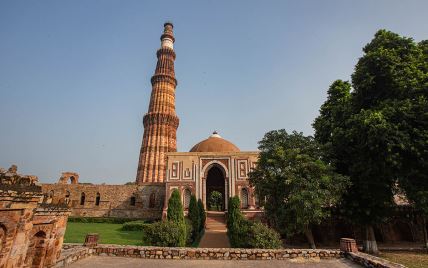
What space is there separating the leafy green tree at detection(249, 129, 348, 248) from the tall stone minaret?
1867 centimetres

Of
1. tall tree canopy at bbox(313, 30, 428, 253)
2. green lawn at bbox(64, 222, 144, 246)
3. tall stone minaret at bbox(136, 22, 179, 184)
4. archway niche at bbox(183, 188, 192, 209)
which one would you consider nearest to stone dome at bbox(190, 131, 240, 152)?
tall stone minaret at bbox(136, 22, 179, 184)

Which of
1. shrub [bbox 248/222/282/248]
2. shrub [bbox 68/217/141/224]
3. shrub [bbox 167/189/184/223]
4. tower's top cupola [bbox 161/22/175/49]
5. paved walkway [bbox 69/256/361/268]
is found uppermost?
tower's top cupola [bbox 161/22/175/49]

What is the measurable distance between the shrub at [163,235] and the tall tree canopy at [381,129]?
7.38 meters

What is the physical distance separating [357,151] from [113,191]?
22505 millimetres

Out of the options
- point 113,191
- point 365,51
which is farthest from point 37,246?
point 113,191

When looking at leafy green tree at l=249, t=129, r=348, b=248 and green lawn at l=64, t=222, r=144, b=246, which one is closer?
leafy green tree at l=249, t=129, r=348, b=248

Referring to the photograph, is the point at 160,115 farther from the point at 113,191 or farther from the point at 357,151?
the point at 357,151

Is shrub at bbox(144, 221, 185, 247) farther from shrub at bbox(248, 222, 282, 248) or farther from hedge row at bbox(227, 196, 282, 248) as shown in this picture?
shrub at bbox(248, 222, 282, 248)

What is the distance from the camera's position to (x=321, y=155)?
1154 cm

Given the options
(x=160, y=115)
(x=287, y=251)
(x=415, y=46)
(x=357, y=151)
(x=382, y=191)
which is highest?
(x=160, y=115)

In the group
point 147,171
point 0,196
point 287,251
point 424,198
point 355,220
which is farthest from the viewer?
point 147,171

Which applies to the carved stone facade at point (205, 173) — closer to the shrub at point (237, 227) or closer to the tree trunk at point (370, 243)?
the shrub at point (237, 227)

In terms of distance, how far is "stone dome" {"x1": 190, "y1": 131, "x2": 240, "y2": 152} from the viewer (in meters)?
26.5

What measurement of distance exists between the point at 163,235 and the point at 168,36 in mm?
30559
